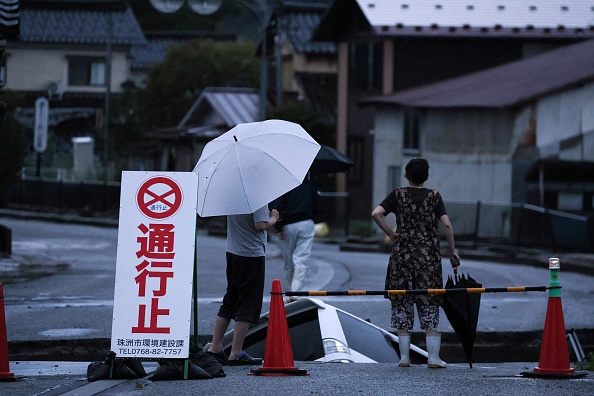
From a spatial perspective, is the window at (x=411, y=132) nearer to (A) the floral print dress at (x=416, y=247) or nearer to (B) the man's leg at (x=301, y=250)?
(B) the man's leg at (x=301, y=250)

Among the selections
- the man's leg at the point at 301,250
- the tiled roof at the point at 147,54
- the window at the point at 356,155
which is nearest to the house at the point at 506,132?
the window at the point at 356,155

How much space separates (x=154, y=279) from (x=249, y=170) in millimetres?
1327

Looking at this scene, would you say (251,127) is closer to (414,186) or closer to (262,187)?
(262,187)

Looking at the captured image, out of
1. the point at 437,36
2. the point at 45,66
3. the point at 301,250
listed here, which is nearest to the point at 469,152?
the point at 437,36

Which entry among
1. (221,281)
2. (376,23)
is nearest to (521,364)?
(221,281)

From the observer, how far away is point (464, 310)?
10031 mm

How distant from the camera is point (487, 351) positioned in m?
14.2

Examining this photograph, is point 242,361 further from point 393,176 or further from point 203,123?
point 203,123

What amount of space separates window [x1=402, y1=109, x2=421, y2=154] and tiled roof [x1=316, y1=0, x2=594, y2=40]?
3.74m

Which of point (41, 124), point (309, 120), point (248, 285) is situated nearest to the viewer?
point (248, 285)

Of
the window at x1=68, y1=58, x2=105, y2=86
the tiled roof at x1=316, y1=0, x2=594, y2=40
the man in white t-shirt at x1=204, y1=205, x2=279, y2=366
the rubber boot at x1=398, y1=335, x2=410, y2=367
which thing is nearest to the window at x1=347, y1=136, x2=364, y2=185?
the tiled roof at x1=316, y1=0, x2=594, y2=40

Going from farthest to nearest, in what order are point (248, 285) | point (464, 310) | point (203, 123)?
point (203, 123) < point (464, 310) < point (248, 285)

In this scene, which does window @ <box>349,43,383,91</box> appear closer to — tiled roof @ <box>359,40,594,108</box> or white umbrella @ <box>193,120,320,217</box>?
tiled roof @ <box>359,40,594,108</box>

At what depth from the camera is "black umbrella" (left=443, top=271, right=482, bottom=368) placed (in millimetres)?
10000
